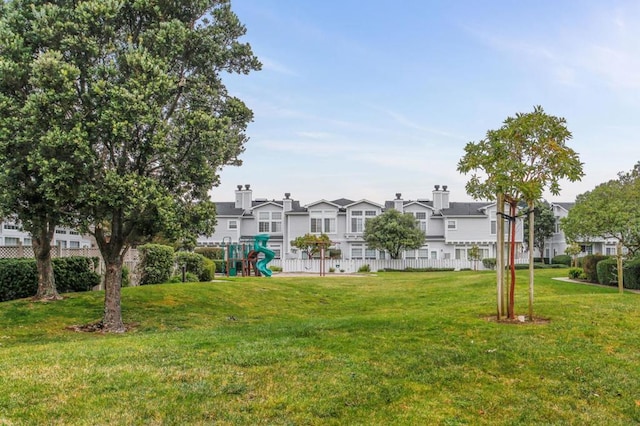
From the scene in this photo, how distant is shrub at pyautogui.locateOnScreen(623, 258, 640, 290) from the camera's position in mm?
18844

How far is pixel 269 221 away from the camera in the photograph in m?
47.3

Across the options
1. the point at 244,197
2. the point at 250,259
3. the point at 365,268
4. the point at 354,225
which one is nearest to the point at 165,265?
the point at 250,259

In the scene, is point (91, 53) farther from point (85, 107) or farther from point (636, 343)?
point (636, 343)

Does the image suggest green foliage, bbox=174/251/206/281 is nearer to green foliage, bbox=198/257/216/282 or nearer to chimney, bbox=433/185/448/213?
green foliage, bbox=198/257/216/282

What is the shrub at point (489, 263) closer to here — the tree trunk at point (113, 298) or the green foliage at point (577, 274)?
the green foliage at point (577, 274)

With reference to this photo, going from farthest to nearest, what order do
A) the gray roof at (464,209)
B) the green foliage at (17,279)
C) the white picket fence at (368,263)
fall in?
the gray roof at (464,209), the white picket fence at (368,263), the green foliage at (17,279)

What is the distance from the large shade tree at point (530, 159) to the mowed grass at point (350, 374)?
1.88 meters

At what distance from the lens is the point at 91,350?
7043 mm

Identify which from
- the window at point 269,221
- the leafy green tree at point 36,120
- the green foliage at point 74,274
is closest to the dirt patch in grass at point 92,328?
the leafy green tree at point 36,120

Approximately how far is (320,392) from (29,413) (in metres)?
2.88

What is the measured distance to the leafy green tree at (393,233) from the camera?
4078 cm

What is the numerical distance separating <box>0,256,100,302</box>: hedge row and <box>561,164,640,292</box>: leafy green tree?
19.6 m

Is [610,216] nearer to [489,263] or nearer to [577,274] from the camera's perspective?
[577,274]

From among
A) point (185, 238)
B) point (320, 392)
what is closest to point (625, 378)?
point (320, 392)
